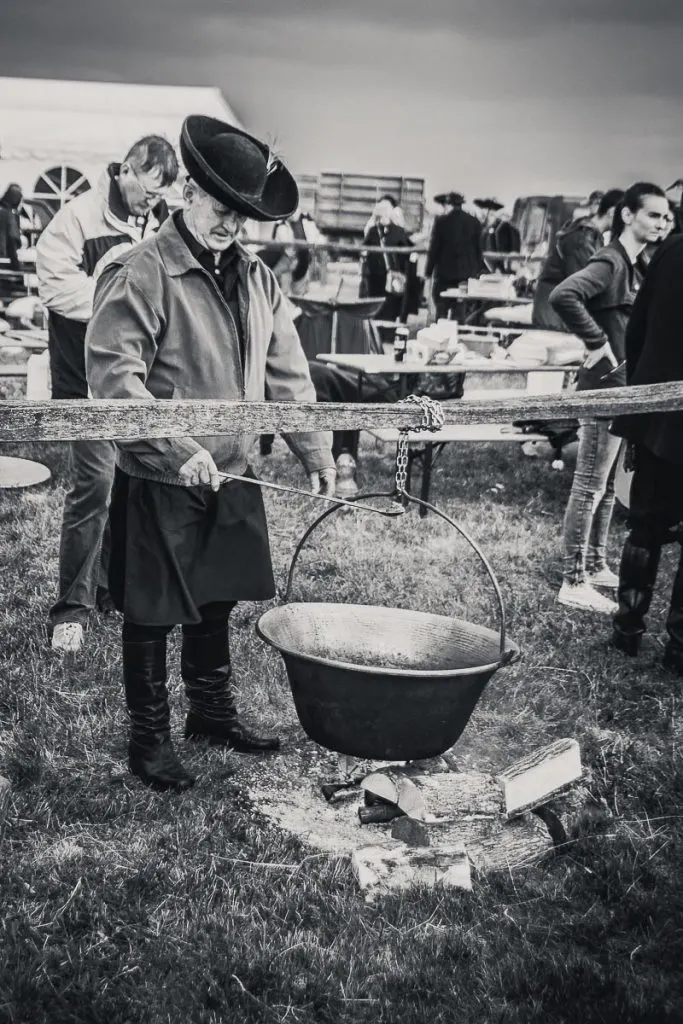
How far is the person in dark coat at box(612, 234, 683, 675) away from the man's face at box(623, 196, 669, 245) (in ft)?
1.74

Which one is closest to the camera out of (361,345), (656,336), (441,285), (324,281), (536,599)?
(656,336)

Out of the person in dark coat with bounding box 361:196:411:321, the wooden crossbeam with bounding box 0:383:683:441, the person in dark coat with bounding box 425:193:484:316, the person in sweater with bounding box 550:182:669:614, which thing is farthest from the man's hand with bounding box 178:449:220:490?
the person in dark coat with bounding box 361:196:411:321

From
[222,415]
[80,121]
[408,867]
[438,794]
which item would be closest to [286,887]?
[408,867]

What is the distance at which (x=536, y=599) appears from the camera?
5.49 metres

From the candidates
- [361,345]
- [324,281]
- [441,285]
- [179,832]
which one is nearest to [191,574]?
[179,832]

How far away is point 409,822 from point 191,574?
1035mm

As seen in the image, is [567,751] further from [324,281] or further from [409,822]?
[324,281]

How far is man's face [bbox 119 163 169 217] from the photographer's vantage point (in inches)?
169

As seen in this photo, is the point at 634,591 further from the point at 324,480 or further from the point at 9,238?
the point at 9,238

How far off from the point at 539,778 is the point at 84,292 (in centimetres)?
279

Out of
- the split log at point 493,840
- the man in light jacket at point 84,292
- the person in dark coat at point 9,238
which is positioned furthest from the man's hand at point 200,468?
the person in dark coat at point 9,238

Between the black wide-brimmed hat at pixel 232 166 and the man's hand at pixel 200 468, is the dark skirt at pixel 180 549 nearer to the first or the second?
the man's hand at pixel 200 468

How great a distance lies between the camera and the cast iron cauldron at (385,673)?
281 cm

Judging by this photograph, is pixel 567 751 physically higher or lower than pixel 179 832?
higher
